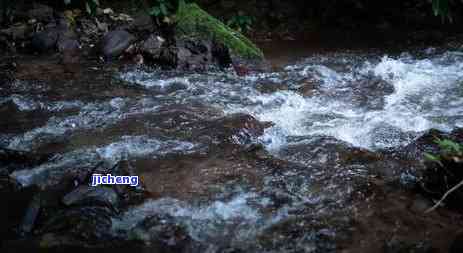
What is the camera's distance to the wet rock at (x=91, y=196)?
386 cm

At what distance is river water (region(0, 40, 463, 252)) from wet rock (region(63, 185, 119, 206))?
0.19 m

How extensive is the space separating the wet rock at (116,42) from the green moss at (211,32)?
86cm

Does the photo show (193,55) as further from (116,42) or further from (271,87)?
(271,87)

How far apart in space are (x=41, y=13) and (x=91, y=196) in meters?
6.33

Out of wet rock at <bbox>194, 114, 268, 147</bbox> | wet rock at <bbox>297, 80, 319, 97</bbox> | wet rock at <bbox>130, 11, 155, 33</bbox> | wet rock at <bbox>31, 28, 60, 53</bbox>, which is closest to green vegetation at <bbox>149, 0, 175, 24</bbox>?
wet rock at <bbox>130, 11, 155, 33</bbox>

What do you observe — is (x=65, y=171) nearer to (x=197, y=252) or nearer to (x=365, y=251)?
(x=197, y=252)

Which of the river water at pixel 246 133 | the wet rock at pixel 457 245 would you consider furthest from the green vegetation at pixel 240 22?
the wet rock at pixel 457 245

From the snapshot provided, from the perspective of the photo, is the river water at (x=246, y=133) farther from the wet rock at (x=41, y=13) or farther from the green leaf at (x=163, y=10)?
the wet rock at (x=41, y=13)

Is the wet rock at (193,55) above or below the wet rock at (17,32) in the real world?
below

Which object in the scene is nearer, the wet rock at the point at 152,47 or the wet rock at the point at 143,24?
the wet rock at the point at 152,47

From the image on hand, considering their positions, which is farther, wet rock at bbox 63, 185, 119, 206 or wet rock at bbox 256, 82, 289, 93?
wet rock at bbox 256, 82, 289, 93

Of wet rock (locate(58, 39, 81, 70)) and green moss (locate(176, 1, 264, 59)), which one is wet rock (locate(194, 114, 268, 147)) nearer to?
green moss (locate(176, 1, 264, 59))

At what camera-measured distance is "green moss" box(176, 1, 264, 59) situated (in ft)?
26.9

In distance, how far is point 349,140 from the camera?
16.9 feet
